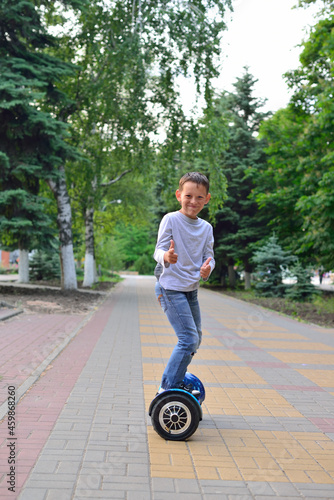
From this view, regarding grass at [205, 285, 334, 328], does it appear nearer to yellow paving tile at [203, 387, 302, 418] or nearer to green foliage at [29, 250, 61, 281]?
yellow paving tile at [203, 387, 302, 418]

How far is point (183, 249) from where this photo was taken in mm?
4078

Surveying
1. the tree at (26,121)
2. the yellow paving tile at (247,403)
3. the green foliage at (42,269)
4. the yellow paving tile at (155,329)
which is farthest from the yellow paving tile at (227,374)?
the green foliage at (42,269)

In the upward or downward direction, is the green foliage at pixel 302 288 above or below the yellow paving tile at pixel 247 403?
above

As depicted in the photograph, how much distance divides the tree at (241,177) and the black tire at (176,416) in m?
22.9

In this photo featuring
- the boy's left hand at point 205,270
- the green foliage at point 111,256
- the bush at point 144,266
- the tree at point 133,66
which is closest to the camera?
the boy's left hand at point 205,270

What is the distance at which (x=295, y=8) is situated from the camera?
20016mm

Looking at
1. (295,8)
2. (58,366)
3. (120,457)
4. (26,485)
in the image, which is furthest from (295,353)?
(295,8)

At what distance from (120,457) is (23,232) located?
39.0 ft

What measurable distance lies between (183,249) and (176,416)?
126 cm

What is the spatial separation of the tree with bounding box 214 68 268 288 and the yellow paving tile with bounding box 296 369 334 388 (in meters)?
19.8

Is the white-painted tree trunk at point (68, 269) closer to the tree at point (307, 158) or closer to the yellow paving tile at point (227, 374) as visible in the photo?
the tree at point (307, 158)

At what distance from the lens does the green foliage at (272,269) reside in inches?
866

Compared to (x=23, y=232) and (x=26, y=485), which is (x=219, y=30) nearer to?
(x=23, y=232)

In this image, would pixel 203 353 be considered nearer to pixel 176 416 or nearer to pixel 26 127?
pixel 176 416
